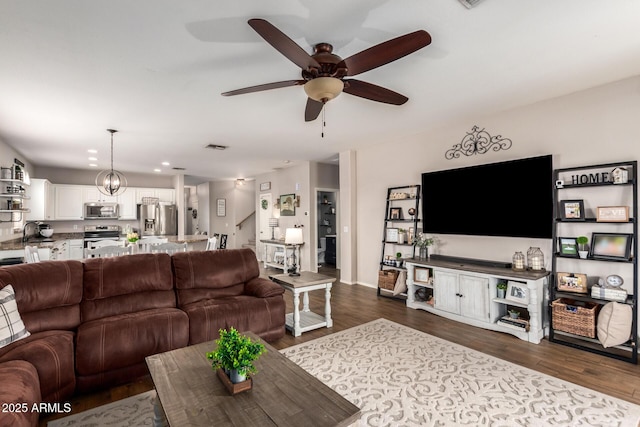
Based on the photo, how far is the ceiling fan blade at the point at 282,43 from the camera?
5.30 feet

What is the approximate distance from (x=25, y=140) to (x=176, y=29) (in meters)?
4.80

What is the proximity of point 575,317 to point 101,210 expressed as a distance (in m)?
9.69

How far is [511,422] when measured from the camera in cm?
206

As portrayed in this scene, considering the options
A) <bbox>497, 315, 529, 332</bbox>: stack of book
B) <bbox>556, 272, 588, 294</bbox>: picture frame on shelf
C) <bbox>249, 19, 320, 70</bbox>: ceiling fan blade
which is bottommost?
<bbox>497, 315, 529, 332</bbox>: stack of book

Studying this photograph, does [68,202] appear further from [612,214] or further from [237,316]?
[612,214]

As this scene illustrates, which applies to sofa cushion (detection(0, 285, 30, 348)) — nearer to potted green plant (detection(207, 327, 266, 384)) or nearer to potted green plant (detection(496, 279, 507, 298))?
potted green plant (detection(207, 327, 266, 384))

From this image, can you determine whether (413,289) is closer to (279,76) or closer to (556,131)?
(556,131)

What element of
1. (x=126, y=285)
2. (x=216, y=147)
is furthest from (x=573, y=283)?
(x=216, y=147)

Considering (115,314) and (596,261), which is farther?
(596,261)

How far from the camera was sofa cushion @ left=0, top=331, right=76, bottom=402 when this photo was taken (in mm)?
2062

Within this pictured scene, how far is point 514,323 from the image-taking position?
3564 millimetres

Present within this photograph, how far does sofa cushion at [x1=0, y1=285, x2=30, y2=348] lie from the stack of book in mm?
4541

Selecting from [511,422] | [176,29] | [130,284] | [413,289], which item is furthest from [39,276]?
[413,289]

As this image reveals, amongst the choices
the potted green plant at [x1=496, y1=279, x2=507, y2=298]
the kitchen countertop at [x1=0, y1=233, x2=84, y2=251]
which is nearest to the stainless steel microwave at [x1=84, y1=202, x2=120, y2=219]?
the kitchen countertop at [x1=0, y1=233, x2=84, y2=251]
